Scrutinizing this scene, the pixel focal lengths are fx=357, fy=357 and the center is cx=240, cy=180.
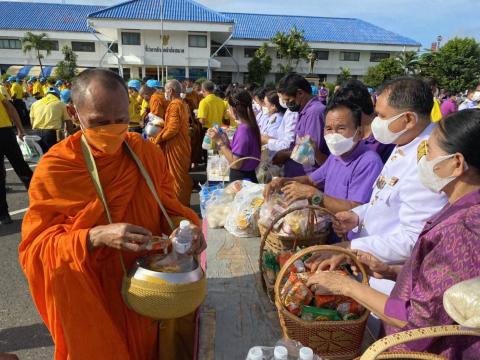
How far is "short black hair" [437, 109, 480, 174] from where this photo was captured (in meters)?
1.22

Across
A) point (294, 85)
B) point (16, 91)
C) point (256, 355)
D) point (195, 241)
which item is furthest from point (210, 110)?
point (16, 91)

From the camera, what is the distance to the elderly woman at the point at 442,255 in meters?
1.02

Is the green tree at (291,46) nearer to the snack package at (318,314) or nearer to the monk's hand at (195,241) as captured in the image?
the monk's hand at (195,241)

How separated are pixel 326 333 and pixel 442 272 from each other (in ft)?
1.74

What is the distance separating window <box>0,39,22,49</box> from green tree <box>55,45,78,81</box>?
490 centimetres

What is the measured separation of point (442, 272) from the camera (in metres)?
1.04

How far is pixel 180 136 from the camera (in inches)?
207

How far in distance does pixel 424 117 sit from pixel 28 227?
79.7 inches

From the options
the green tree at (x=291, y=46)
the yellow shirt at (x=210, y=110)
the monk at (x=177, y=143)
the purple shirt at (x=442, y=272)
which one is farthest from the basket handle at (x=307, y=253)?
the green tree at (x=291, y=46)

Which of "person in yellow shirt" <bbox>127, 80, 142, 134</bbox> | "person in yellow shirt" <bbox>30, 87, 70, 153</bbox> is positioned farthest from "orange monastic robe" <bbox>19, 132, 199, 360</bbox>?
"person in yellow shirt" <bbox>127, 80, 142, 134</bbox>

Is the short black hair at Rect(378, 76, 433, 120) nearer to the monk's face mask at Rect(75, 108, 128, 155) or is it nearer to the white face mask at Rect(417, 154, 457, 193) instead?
the white face mask at Rect(417, 154, 457, 193)

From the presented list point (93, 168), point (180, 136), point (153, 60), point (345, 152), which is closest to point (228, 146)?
point (180, 136)

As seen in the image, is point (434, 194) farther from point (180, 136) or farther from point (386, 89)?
point (180, 136)

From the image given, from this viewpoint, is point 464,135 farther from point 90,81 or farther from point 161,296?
point 90,81
